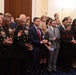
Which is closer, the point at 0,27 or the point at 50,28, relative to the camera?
the point at 0,27

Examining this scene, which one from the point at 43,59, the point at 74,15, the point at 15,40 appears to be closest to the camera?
the point at 15,40

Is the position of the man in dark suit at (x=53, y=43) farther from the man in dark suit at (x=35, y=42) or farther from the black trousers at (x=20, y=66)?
the black trousers at (x=20, y=66)

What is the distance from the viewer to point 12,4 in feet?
25.1

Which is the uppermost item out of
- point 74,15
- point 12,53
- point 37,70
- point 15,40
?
point 74,15

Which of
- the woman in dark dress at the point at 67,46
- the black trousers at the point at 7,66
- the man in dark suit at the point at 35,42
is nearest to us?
the black trousers at the point at 7,66

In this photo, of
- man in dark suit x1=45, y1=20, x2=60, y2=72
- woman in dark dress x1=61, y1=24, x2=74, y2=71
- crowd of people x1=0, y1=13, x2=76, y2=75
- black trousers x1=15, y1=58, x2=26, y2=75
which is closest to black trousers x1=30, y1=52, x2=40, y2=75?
crowd of people x1=0, y1=13, x2=76, y2=75

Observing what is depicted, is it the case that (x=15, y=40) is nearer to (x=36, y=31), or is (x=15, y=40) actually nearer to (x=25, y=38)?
(x=25, y=38)

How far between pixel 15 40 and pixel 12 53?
0.31m

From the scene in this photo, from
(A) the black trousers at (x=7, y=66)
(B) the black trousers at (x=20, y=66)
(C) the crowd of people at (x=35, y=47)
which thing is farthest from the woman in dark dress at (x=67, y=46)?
(A) the black trousers at (x=7, y=66)

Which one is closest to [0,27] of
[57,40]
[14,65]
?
[14,65]

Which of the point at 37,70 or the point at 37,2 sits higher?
the point at 37,2

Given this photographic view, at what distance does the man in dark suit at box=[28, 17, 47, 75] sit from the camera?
182 inches

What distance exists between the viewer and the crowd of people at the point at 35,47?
13.4 ft

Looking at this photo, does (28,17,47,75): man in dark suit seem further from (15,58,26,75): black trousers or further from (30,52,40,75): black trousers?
(15,58,26,75): black trousers
